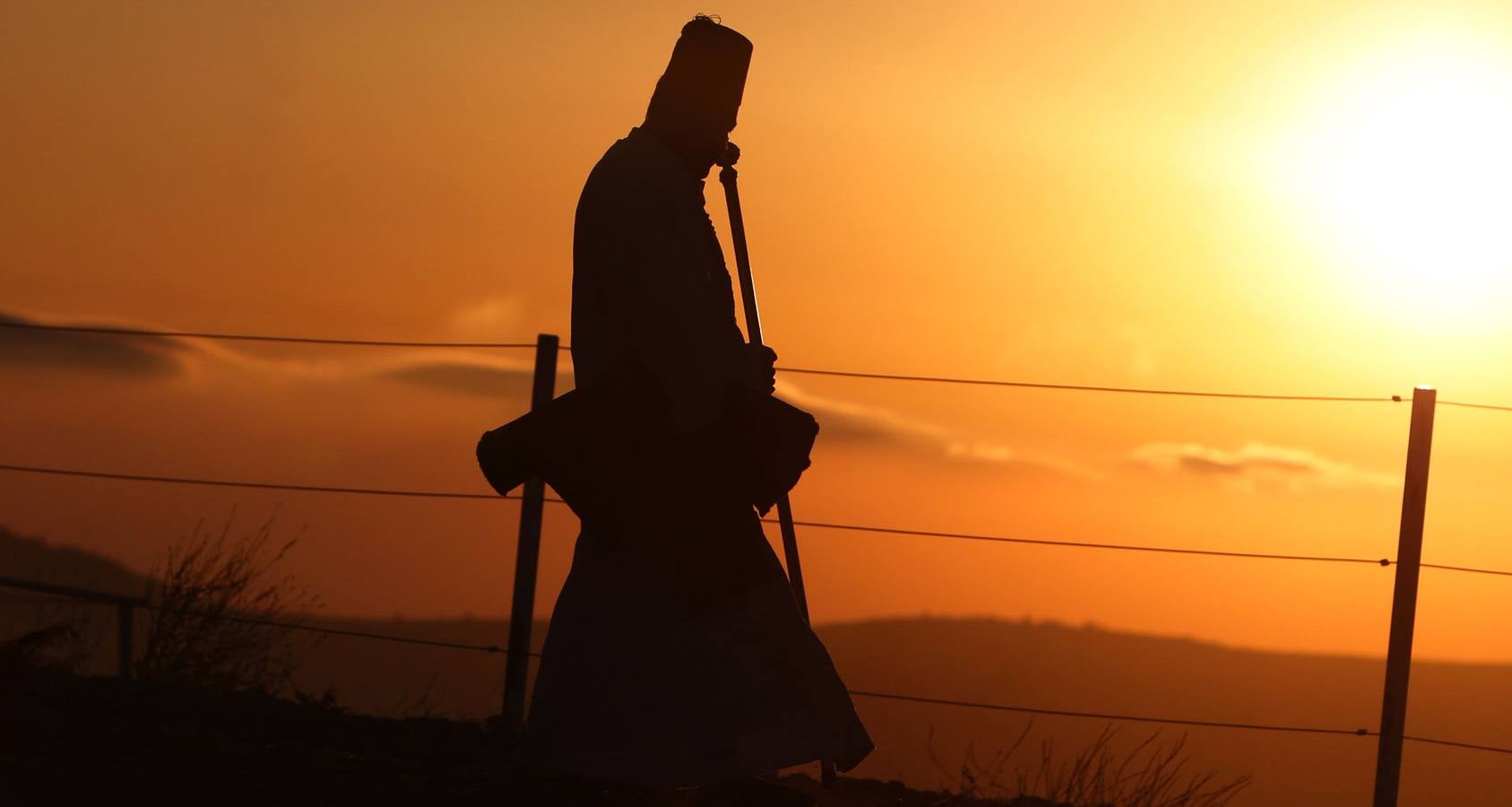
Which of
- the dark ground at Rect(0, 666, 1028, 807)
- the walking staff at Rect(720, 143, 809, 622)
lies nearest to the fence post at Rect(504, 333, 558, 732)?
the dark ground at Rect(0, 666, 1028, 807)

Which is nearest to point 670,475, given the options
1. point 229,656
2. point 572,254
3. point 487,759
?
point 572,254

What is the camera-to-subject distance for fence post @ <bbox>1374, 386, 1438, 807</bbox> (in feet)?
18.9

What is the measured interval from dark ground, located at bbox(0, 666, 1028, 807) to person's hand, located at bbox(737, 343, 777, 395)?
33.9 inches

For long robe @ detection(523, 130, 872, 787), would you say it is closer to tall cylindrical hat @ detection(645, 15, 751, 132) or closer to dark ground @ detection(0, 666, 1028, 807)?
tall cylindrical hat @ detection(645, 15, 751, 132)

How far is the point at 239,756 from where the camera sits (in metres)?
4.75

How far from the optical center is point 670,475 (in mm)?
3596

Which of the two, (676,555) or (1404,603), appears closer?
(676,555)

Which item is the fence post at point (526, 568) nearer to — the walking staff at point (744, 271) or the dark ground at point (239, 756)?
the dark ground at point (239, 756)

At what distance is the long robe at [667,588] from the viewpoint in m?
3.53

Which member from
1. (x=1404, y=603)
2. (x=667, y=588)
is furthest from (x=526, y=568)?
(x=1404, y=603)

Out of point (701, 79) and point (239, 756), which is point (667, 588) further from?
point (239, 756)

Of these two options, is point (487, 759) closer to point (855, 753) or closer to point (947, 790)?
point (947, 790)

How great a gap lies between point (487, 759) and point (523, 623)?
825 mm

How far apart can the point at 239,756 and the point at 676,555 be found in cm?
180
